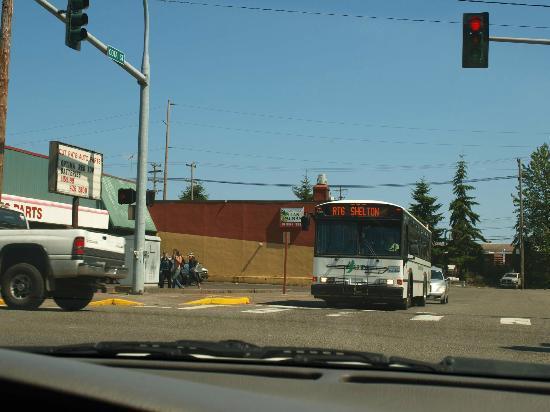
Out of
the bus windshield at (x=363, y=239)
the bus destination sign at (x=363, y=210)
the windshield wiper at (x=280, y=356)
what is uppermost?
the bus destination sign at (x=363, y=210)

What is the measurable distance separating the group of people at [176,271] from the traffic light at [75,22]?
19988mm

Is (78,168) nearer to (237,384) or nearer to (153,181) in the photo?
(237,384)

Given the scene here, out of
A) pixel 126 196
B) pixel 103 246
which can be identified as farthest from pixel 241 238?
pixel 103 246

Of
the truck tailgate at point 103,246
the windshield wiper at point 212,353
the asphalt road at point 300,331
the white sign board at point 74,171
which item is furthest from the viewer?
the white sign board at point 74,171

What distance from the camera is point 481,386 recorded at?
3.39m

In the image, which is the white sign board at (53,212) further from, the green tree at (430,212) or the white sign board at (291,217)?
the green tree at (430,212)

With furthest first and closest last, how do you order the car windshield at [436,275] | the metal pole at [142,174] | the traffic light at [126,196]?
the car windshield at [436,275], the metal pole at [142,174], the traffic light at [126,196]

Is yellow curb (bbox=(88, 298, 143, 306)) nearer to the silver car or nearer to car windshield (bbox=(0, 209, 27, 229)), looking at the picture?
car windshield (bbox=(0, 209, 27, 229))

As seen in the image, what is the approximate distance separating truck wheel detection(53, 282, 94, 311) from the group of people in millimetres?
19259

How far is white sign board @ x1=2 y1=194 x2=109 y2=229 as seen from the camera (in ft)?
101

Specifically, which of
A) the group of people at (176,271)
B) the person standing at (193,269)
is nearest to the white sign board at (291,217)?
the group of people at (176,271)

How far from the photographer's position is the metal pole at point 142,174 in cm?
2245

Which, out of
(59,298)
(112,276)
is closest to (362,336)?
(112,276)

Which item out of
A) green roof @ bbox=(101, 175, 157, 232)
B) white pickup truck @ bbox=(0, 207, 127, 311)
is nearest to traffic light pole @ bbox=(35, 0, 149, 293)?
white pickup truck @ bbox=(0, 207, 127, 311)
